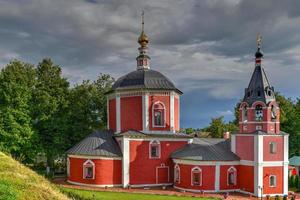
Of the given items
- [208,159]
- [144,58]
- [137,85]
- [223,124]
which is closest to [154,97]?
[137,85]

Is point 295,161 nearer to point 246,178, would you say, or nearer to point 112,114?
point 246,178

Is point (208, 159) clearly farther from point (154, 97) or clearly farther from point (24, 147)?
point (24, 147)

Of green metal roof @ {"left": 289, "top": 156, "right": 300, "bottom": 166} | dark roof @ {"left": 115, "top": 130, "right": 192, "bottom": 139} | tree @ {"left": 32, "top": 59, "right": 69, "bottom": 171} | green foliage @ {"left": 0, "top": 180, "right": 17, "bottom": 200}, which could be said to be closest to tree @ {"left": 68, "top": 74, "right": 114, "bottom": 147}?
tree @ {"left": 32, "top": 59, "right": 69, "bottom": 171}

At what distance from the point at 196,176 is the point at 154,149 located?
4.34 m

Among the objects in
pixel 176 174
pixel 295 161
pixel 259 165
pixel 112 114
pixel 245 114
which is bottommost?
pixel 295 161

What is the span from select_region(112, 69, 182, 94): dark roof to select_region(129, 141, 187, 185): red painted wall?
4.76 meters

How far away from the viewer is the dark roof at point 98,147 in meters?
28.8

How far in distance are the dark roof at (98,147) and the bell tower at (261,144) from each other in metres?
9.58

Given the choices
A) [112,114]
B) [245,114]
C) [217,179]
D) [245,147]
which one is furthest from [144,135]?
[245,114]

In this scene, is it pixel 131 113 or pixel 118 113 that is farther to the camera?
pixel 118 113

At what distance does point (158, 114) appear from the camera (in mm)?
30812

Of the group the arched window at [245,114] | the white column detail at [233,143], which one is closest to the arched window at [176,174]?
the white column detail at [233,143]

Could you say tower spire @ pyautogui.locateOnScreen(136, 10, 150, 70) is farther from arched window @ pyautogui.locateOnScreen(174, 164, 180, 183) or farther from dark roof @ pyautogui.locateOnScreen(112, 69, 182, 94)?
arched window @ pyautogui.locateOnScreen(174, 164, 180, 183)

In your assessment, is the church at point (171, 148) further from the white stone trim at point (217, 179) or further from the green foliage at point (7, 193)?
the green foliage at point (7, 193)
